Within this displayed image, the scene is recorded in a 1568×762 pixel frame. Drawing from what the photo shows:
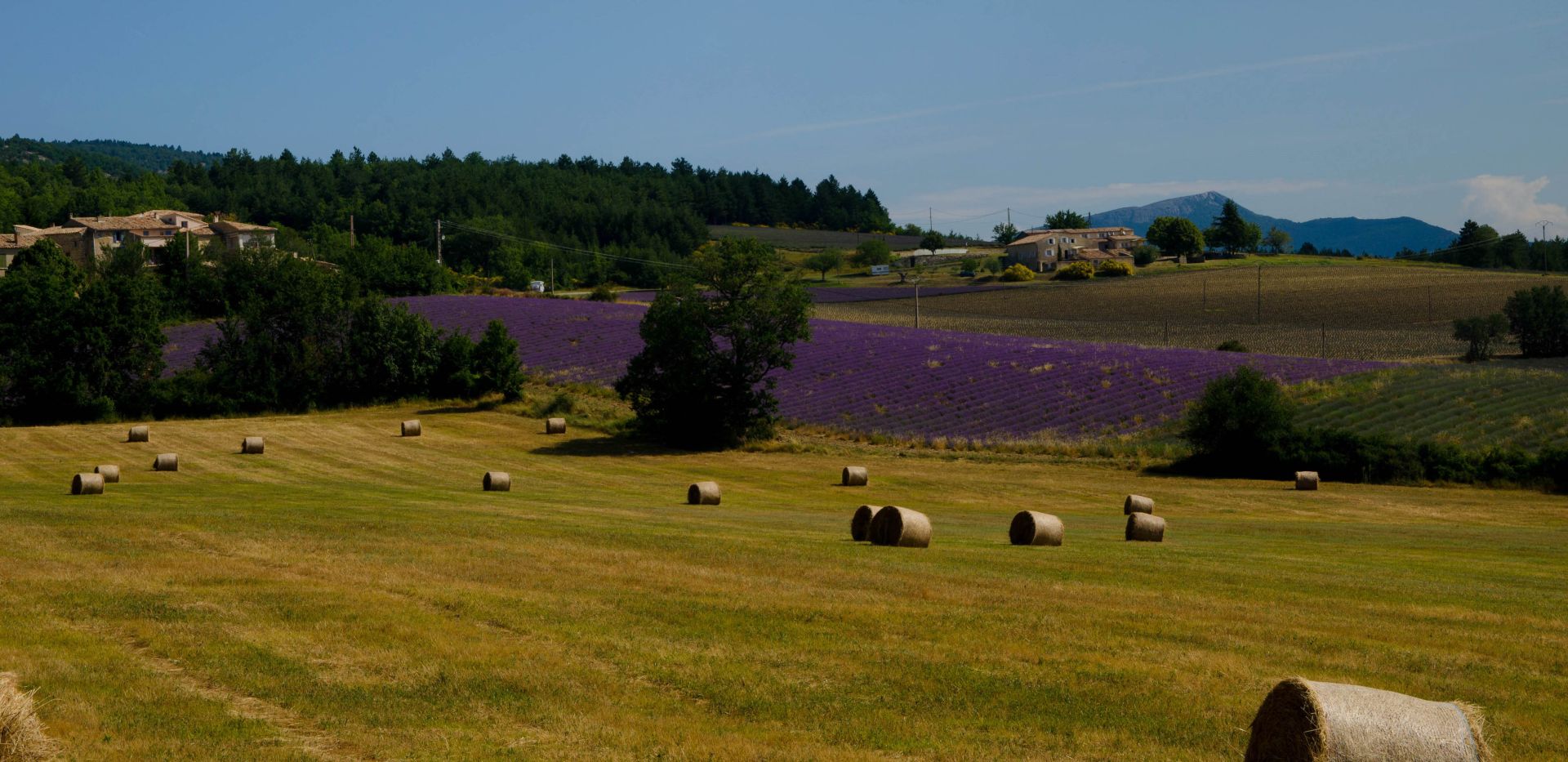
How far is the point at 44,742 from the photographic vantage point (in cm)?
933

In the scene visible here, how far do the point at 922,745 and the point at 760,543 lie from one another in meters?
11.9

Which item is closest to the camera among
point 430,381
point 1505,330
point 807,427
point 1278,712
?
point 1278,712

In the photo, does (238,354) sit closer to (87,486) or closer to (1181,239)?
(87,486)

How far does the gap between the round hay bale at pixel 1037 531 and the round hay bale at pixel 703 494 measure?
1312 centimetres

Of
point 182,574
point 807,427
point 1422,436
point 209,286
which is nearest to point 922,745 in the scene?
point 182,574

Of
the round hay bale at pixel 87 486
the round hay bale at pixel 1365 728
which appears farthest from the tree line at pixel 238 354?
the round hay bale at pixel 1365 728

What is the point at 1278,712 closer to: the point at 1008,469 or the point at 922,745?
the point at 922,745

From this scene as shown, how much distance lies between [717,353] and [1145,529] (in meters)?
33.0

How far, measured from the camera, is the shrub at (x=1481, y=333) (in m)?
74.7

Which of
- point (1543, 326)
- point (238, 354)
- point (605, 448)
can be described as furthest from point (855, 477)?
point (1543, 326)

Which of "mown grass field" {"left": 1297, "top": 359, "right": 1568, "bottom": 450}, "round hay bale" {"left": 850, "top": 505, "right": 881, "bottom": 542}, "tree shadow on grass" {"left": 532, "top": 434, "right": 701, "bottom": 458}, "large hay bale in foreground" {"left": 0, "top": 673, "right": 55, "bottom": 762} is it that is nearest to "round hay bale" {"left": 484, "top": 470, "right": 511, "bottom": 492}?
"tree shadow on grass" {"left": 532, "top": 434, "right": 701, "bottom": 458}

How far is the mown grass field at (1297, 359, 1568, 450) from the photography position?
48500mm

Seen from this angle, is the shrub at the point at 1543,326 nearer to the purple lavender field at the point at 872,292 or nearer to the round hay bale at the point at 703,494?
the round hay bale at the point at 703,494

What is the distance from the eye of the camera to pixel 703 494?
35.4 m
